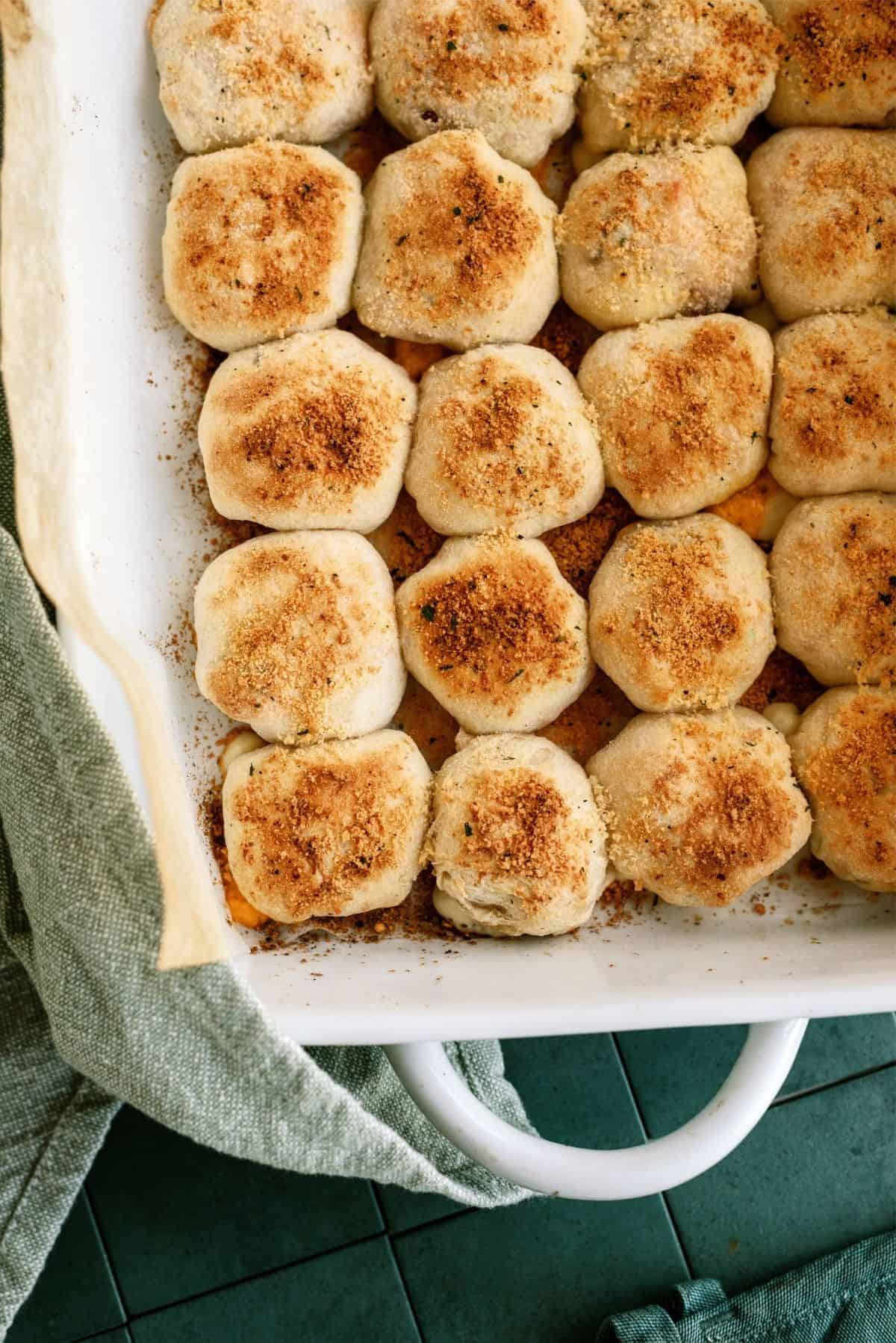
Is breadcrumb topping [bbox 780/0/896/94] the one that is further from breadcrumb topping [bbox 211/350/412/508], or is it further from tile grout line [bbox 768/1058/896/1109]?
tile grout line [bbox 768/1058/896/1109]

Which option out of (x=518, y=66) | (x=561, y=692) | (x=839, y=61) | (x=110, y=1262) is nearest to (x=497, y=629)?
(x=561, y=692)

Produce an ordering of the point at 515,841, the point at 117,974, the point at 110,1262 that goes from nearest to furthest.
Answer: the point at 117,974 → the point at 515,841 → the point at 110,1262

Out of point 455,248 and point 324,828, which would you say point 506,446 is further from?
point 324,828

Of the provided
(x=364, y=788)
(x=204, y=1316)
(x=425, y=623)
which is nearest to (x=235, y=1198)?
(x=204, y=1316)

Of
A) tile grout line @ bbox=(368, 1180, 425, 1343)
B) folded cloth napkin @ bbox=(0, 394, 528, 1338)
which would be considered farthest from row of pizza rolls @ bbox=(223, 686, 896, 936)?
tile grout line @ bbox=(368, 1180, 425, 1343)

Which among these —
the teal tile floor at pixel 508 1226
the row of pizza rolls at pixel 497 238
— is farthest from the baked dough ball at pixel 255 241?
the teal tile floor at pixel 508 1226

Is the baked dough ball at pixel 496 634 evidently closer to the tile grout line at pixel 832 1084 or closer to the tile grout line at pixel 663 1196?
the tile grout line at pixel 663 1196

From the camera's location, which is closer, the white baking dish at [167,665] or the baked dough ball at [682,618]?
the white baking dish at [167,665]
